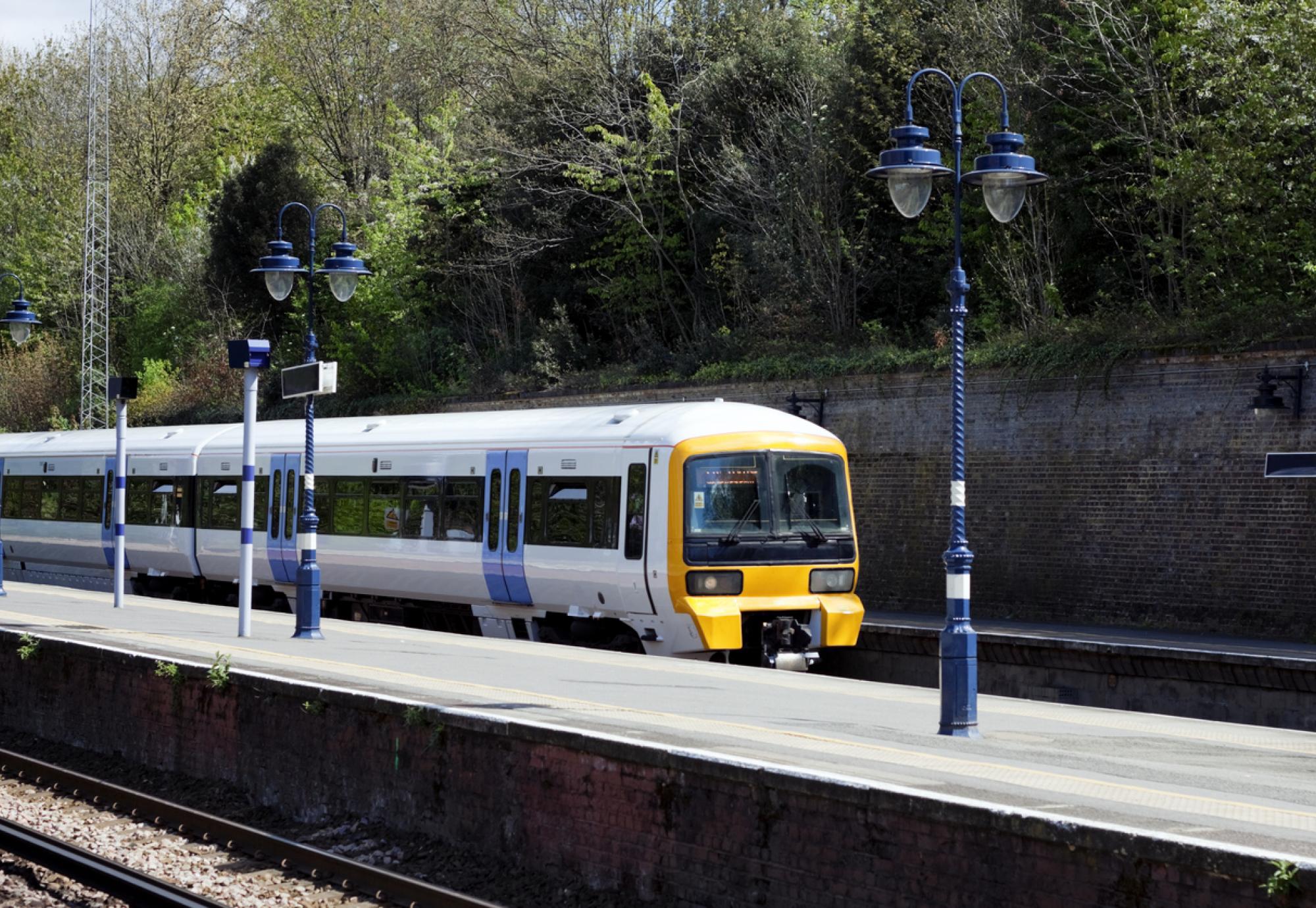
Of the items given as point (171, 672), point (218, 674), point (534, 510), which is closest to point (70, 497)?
point (534, 510)

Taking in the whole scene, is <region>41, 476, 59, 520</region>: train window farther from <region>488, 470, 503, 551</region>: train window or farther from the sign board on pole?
the sign board on pole

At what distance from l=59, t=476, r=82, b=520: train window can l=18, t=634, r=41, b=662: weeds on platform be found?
14735mm

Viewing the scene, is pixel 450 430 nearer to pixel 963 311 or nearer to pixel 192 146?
pixel 963 311

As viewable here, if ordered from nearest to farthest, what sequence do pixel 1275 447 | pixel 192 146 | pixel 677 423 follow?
1. pixel 677 423
2. pixel 1275 447
3. pixel 192 146

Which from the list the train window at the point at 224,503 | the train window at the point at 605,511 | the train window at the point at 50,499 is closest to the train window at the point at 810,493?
the train window at the point at 605,511

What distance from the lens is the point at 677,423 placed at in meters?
17.8

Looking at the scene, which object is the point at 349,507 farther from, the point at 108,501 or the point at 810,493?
the point at 108,501

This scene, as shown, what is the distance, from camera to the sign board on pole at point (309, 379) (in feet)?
57.6

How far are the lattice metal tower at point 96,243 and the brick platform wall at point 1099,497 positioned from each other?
2809 cm

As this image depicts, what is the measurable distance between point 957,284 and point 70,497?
23.4 m

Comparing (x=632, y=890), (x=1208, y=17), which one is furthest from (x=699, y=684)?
(x=1208, y=17)

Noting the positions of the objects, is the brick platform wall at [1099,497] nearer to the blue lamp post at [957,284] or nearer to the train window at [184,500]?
the blue lamp post at [957,284]

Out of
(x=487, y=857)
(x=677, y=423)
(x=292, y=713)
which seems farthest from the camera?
(x=677, y=423)

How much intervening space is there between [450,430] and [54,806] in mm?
9201
